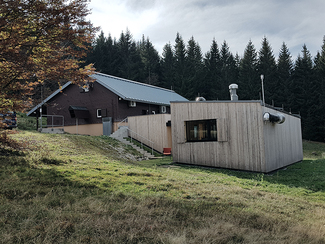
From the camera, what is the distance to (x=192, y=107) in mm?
13469

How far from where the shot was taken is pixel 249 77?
133ft

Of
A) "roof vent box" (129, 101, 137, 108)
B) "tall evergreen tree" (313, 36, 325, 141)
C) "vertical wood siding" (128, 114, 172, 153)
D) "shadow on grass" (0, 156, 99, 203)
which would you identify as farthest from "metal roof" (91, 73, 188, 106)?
"tall evergreen tree" (313, 36, 325, 141)

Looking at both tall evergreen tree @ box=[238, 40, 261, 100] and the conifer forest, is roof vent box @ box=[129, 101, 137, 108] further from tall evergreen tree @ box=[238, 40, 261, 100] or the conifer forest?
tall evergreen tree @ box=[238, 40, 261, 100]

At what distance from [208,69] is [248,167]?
3917cm

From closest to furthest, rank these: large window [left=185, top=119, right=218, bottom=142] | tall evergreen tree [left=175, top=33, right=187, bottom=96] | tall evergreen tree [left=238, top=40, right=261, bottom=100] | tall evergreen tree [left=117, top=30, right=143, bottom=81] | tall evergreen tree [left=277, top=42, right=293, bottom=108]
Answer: large window [left=185, top=119, right=218, bottom=142] → tall evergreen tree [left=277, top=42, right=293, bottom=108] → tall evergreen tree [left=238, top=40, right=261, bottom=100] → tall evergreen tree [left=175, top=33, right=187, bottom=96] → tall evergreen tree [left=117, top=30, right=143, bottom=81]

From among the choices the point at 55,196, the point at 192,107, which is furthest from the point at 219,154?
the point at 55,196

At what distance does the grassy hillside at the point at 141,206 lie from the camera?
14.0 ft

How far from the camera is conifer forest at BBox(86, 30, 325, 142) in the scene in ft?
122

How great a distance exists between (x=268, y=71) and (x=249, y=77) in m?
2.86

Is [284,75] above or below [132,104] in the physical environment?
above

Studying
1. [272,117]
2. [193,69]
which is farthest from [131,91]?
[193,69]

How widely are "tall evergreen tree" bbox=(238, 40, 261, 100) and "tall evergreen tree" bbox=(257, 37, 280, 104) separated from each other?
2.89 ft

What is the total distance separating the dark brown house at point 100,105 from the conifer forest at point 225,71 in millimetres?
10338

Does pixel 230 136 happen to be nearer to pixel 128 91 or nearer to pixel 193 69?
pixel 128 91
